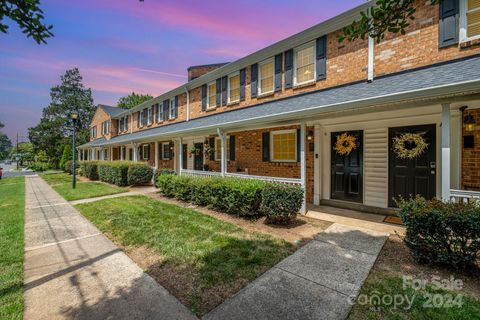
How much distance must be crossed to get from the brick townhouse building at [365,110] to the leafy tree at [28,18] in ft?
16.6

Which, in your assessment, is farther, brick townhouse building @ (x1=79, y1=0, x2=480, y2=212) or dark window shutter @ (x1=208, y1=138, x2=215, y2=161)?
dark window shutter @ (x1=208, y1=138, x2=215, y2=161)

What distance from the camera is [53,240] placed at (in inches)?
191

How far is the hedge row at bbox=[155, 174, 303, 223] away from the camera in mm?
5492

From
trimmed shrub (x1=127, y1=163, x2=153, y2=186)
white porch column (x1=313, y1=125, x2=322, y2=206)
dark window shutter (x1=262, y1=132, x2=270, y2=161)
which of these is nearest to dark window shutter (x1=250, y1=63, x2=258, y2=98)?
dark window shutter (x1=262, y1=132, x2=270, y2=161)

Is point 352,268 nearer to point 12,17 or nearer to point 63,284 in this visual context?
point 63,284

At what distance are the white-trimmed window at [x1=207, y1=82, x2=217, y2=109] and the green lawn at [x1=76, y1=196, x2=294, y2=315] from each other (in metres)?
6.98

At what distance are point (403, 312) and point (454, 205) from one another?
199 cm

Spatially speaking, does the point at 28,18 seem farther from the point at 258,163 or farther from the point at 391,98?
the point at 258,163

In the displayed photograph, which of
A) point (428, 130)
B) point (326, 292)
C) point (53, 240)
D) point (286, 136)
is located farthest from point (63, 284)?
point (428, 130)

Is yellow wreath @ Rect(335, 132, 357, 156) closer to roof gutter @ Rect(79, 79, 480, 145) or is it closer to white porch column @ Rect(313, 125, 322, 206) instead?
white porch column @ Rect(313, 125, 322, 206)

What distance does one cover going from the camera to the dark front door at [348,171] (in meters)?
6.91

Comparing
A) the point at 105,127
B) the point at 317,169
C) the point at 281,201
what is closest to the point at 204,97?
the point at 317,169

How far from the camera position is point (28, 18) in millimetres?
2338

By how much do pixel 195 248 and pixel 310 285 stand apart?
2.18m
